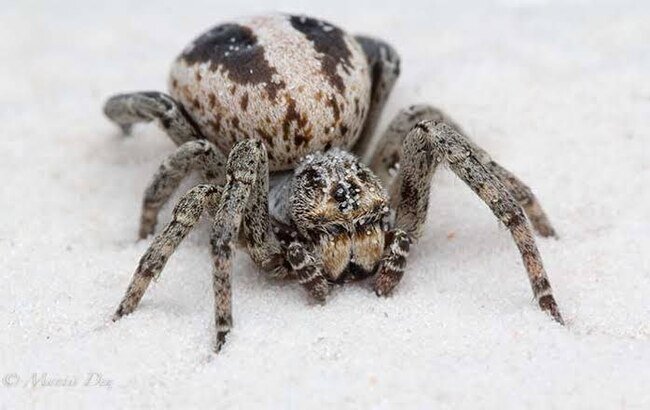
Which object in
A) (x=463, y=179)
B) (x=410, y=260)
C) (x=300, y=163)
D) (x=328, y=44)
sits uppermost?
(x=328, y=44)

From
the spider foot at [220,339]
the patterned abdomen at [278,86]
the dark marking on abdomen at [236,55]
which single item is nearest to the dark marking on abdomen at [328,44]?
the patterned abdomen at [278,86]

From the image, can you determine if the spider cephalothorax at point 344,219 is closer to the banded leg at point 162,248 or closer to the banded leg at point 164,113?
the banded leg at point 162,248

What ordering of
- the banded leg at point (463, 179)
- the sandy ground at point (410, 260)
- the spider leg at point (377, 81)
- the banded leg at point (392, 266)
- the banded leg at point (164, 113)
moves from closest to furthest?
the sandy ground at point (410, 260)
the banded leg at point (463, 179)
the banded leg at point (392, 266)
the banded leg at point (164, 113)
the spider leg at point (377, 81)

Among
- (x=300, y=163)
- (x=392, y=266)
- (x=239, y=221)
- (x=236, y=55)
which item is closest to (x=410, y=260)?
(x=392, y=266)

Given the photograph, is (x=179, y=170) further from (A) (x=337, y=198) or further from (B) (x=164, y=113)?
(A) (x=337, y=198)

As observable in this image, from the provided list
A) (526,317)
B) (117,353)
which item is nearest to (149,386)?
(117,353)

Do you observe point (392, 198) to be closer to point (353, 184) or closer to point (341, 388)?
point (353, 184)

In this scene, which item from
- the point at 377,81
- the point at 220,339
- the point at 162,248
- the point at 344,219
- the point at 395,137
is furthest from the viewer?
the point at 377,81
